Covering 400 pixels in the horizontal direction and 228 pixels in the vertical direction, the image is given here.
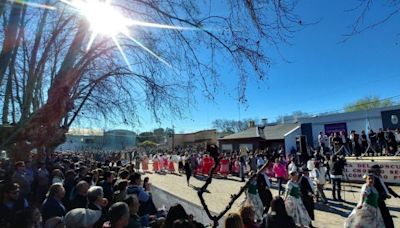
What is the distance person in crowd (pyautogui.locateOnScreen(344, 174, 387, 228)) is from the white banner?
11914 millimetres

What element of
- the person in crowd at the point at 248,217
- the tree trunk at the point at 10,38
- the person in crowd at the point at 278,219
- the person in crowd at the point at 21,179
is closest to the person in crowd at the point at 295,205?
the person in crowd at the point at 278,219

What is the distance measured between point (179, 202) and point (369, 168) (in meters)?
14.4

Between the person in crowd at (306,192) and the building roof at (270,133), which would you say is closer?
the person in crowd at (306,192)

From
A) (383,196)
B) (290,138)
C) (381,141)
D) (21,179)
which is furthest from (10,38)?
(290,138)

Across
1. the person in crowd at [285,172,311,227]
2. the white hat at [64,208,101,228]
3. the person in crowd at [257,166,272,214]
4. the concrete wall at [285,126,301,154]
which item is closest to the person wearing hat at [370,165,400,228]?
the person in crowd at [285,172,311,227]

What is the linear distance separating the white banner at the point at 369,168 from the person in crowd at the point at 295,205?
35.1ft

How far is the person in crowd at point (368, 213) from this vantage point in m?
7.32

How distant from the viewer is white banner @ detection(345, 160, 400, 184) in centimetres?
1804

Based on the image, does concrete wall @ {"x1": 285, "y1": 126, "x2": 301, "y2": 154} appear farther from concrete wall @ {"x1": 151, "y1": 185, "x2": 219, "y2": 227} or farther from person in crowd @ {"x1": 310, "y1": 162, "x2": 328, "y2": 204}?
Answer: concrete wall @ {"x1": 151, "y1": 185, "x2": 219, "y2": 227}

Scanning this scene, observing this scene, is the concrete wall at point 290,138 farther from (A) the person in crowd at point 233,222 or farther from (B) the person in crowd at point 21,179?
(A) the person in crowd at point 233,222

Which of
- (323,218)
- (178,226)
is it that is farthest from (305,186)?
(178,226)

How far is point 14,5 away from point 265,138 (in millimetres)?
34319

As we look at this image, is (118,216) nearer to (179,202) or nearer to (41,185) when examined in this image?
(179,202)

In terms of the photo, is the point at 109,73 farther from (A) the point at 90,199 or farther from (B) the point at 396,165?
(B) the point at 396,165
